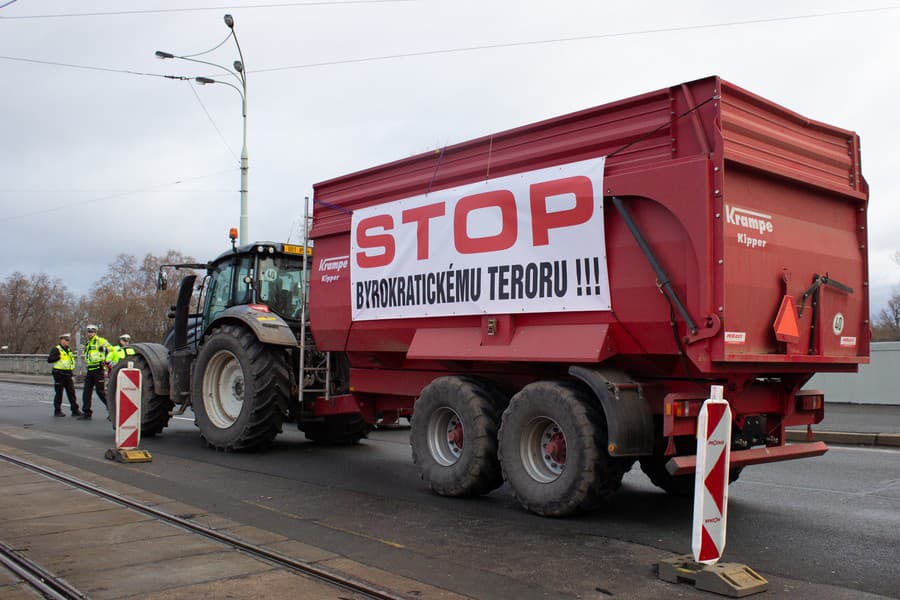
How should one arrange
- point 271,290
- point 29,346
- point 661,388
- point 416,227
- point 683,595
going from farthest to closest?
point 29,346 → point 271,290 → point 416,227 → point 661,388 → point 683,595

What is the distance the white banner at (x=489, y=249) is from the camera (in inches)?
257

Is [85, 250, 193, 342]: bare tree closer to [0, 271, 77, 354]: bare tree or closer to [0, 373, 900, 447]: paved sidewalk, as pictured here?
[0, 271, 77, 354]: bare tree

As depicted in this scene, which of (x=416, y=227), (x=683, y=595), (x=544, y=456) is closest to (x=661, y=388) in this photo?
(x=544, y=456)

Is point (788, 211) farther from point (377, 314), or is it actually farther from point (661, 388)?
point (377, 314)

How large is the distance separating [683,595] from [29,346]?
7663 centimetres

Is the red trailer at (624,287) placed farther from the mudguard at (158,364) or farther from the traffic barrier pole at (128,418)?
the mudguard at (158,364)

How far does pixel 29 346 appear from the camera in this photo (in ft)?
233

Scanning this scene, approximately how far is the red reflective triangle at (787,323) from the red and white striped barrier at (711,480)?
1.66m

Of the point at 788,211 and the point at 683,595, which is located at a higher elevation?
the point at 788,211

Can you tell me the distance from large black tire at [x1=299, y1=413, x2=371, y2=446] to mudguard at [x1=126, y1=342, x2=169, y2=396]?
2.15 meters

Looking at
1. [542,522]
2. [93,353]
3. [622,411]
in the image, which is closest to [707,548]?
[622,411]

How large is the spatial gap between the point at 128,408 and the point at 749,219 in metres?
7.10

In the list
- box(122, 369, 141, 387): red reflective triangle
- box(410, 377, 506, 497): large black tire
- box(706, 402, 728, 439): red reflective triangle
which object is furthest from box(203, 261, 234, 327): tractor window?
box(706, 402, 728, 439): red reflective triangle

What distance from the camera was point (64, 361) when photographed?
55.2 feet
